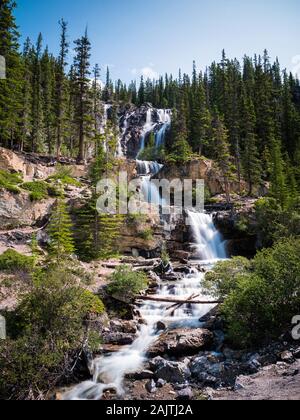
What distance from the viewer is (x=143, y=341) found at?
49.5 feet

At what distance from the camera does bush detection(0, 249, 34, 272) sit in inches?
689

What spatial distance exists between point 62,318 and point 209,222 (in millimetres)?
22250

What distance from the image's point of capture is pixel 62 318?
12750 mm

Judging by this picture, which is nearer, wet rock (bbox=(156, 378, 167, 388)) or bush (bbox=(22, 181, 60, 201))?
wet rock (bbox=(156, 378, 167, 388))

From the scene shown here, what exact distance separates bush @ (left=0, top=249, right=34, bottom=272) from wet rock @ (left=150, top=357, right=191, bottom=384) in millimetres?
9747

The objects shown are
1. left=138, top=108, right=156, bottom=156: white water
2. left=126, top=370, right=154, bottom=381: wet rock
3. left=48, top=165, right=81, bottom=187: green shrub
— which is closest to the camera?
left=126, top=370, right=154, bottom=381: wet rock

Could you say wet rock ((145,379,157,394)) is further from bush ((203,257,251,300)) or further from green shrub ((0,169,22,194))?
green shrub ((0,169,22,194))

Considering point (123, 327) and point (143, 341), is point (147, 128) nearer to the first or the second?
point (123, 327)

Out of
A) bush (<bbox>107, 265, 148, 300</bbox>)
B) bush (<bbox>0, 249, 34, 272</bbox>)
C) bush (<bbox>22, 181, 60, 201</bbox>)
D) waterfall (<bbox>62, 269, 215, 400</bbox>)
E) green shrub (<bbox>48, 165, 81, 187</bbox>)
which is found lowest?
waterfall (<bbox>62, 269, 215, 400</bbox>)

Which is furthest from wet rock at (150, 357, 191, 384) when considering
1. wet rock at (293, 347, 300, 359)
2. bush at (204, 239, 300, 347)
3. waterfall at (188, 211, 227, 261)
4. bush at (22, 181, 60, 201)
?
bush at (22, 181, 60, 201)

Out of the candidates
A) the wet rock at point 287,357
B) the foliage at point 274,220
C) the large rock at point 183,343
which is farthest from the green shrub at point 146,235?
the wet rock at point 287,357

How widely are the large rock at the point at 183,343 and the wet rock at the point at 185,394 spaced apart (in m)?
3.38

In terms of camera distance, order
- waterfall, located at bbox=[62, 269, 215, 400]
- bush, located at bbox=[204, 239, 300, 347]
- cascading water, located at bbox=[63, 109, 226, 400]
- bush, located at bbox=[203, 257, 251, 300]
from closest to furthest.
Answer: waterfall, located at bbox=[62, 269, 215, 400] < cascading water, located at bbox=[63, 109, 226, 400] < bush, located at bbox=[204, 239, 300, 347] < bush, located at bbox=[203, 257, 251, 300]

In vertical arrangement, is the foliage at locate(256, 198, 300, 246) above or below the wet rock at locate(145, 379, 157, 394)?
above
